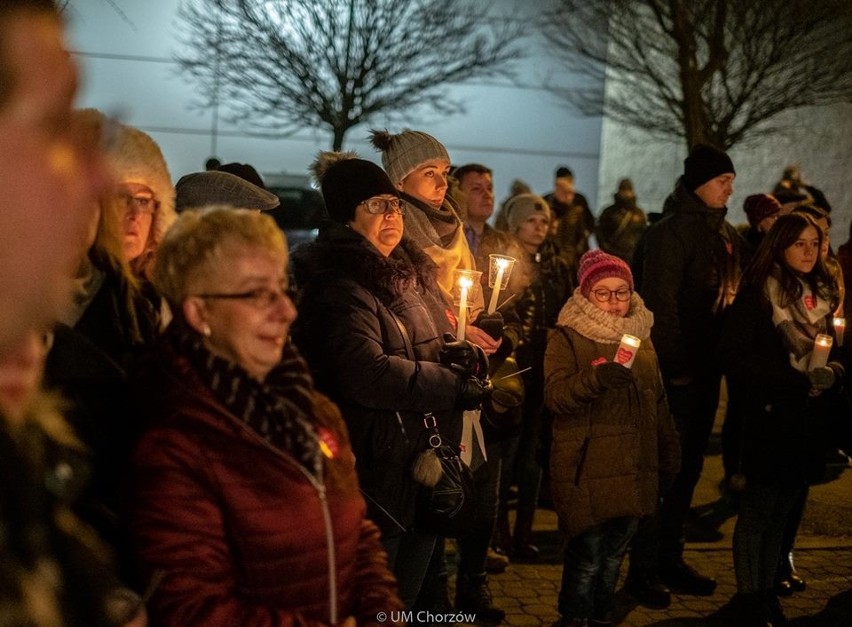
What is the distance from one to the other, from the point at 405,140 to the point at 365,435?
5.27ft

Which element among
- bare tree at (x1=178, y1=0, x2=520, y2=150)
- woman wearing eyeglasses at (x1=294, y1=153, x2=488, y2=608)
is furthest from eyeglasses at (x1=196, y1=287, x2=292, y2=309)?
bare tree at (x1=178, y1=0, x2=520, y2=150)

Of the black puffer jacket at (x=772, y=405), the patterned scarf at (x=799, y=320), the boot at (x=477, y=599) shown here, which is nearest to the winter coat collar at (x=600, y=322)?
the black puffer jacket at (x=772, y=405)

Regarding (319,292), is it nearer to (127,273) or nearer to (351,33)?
(127,273)

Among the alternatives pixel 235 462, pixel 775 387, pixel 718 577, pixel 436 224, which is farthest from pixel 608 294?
pixel 235 462

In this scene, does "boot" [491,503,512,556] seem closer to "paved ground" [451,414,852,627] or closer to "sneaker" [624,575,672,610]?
"paved ground" [451,414,852,627]

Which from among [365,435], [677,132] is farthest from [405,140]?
[677,132]

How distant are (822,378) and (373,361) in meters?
2.52

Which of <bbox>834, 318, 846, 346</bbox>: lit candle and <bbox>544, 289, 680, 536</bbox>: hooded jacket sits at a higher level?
<bbox>834, 318, 846, 346</bbox>: lit candle

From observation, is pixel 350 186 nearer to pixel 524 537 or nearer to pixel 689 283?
pixel 689 283

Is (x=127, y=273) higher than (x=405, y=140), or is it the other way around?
(x=405, y=140)

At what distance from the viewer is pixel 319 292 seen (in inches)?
162

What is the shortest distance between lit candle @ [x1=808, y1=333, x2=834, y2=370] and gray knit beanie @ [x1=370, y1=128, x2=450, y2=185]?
2.07 m

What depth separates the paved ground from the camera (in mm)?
5633

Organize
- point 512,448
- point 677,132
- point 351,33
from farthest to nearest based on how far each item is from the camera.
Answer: point 677,132
point 351,33
point 512,448
